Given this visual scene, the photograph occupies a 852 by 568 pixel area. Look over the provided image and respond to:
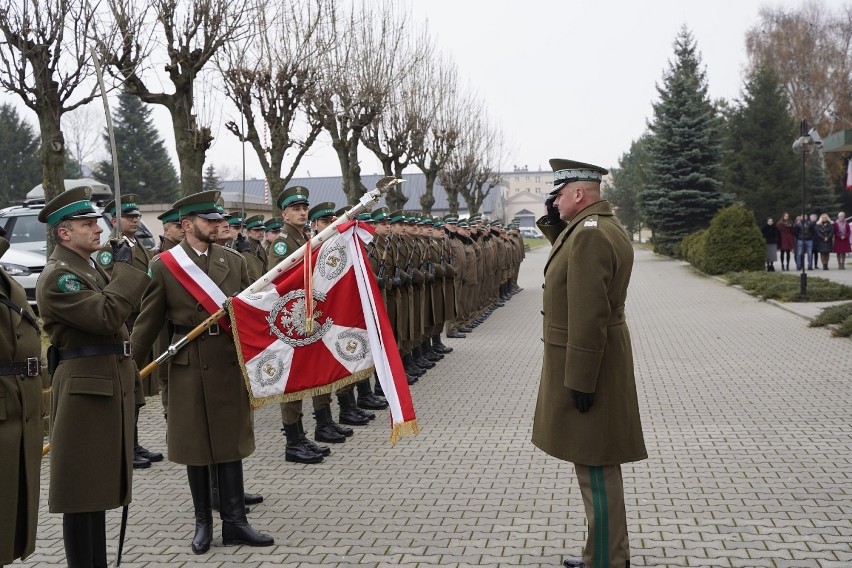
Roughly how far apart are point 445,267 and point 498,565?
27.5 ft

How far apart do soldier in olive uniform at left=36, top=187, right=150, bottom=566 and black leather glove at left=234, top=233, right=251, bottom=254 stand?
6.71 m

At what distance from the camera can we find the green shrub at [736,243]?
85.7 feet

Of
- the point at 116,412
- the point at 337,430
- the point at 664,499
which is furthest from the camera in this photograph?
the point at 337,430

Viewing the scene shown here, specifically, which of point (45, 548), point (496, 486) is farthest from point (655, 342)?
point (45, 548)

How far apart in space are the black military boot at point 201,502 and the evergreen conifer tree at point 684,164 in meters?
33.2

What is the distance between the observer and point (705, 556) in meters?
4.74

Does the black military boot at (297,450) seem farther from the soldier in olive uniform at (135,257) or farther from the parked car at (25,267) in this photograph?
the parked car at (25,267)

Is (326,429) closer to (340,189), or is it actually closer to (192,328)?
(192,328)

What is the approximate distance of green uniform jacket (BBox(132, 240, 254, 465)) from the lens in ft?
16.9

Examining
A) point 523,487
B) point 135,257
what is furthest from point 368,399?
point 523,487

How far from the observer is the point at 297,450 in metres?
7.24

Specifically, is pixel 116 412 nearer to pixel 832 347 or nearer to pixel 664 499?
pixel 664 499

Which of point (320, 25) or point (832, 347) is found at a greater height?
point (320, 25)

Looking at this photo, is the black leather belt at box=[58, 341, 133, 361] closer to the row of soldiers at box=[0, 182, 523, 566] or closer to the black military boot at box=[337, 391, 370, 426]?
the row of soldiers at box=[0, 182, 523, 566]
